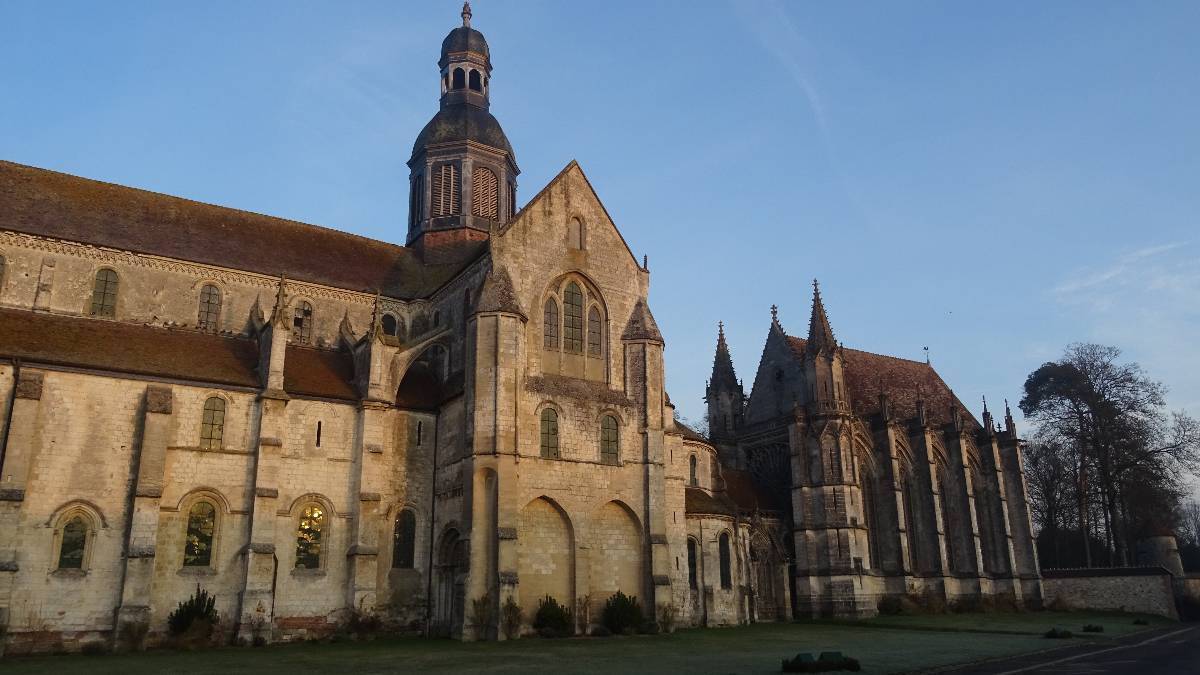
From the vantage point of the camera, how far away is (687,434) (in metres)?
38.9

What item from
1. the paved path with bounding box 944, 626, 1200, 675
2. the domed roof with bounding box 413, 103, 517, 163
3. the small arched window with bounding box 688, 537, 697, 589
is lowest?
the paved path with bounding box 944, 626, 1200, 675

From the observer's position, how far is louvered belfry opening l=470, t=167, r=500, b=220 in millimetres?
41438

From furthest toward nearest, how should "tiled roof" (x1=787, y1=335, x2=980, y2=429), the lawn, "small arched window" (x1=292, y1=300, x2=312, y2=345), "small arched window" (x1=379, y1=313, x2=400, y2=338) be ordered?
"tiled roof" (x1=787, y1=335, x2=980, y2=429) → "small arched window" (x1=379, y1=313, x2=400, y2=338) → "small arched window" (x1=292, y1=300, x2=312, y2=345) → the lawn

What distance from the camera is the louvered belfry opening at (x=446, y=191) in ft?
135

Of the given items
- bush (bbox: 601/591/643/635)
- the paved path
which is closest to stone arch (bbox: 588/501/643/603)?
bush (bbox: 601/591/643/635)

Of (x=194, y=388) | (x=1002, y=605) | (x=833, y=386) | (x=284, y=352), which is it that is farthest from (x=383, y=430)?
(x=1002, y=605)

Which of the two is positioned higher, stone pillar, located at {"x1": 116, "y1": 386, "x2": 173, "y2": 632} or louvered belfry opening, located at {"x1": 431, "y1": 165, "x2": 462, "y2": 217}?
louvered belfry opening, located at {"x1": 431, "y1": 165, "x2": 462, "y2": 217}

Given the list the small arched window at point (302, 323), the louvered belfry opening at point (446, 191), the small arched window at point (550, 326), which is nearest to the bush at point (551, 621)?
the small arched window at point (550, 326)

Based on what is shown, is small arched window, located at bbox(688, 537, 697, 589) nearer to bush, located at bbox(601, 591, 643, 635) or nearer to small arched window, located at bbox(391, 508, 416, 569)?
bush, located at bbox(601, 591, 643, 635)

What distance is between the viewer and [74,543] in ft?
79.5

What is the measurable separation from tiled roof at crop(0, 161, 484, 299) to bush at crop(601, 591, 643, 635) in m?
14.0

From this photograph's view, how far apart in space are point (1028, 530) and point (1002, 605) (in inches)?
202

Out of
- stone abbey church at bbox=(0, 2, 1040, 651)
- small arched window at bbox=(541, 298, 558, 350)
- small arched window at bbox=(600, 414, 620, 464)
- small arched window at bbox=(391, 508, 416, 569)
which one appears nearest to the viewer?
stone abbey church at bbox=(0, 2, 1040, 651)

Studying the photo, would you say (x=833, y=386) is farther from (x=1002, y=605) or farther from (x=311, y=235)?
(x=311, y=235)
